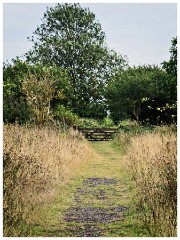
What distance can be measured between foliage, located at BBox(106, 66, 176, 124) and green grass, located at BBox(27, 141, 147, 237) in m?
16.3

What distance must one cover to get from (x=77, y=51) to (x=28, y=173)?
33324 millimetres

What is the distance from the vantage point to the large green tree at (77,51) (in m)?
40.0

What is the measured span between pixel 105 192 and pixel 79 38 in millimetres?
32043

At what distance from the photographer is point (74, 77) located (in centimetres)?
4103

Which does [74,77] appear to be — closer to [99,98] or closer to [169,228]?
[99,98]

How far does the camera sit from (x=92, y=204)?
27.8 feet

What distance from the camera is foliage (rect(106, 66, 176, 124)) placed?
29.8 metres

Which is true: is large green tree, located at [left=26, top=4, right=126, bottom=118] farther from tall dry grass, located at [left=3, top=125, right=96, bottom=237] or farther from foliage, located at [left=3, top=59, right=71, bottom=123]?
tall dry grass, located at [left=3, top=125, right=96, bottom=237]

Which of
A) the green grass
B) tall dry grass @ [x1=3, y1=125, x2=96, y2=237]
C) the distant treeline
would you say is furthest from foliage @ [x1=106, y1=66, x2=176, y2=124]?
the green grass

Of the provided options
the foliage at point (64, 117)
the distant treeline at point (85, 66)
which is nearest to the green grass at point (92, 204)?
the foliage at point (64, 117)

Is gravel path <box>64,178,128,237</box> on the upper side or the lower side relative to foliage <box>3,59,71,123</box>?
lower

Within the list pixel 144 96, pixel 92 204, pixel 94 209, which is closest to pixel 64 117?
pixel 144 96

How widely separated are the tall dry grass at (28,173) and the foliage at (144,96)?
52.6 feet

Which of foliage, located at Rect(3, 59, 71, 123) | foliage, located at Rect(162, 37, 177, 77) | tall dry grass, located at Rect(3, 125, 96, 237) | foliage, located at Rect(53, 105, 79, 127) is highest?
foliage, located at Rect(162, 37, 177, 77)
